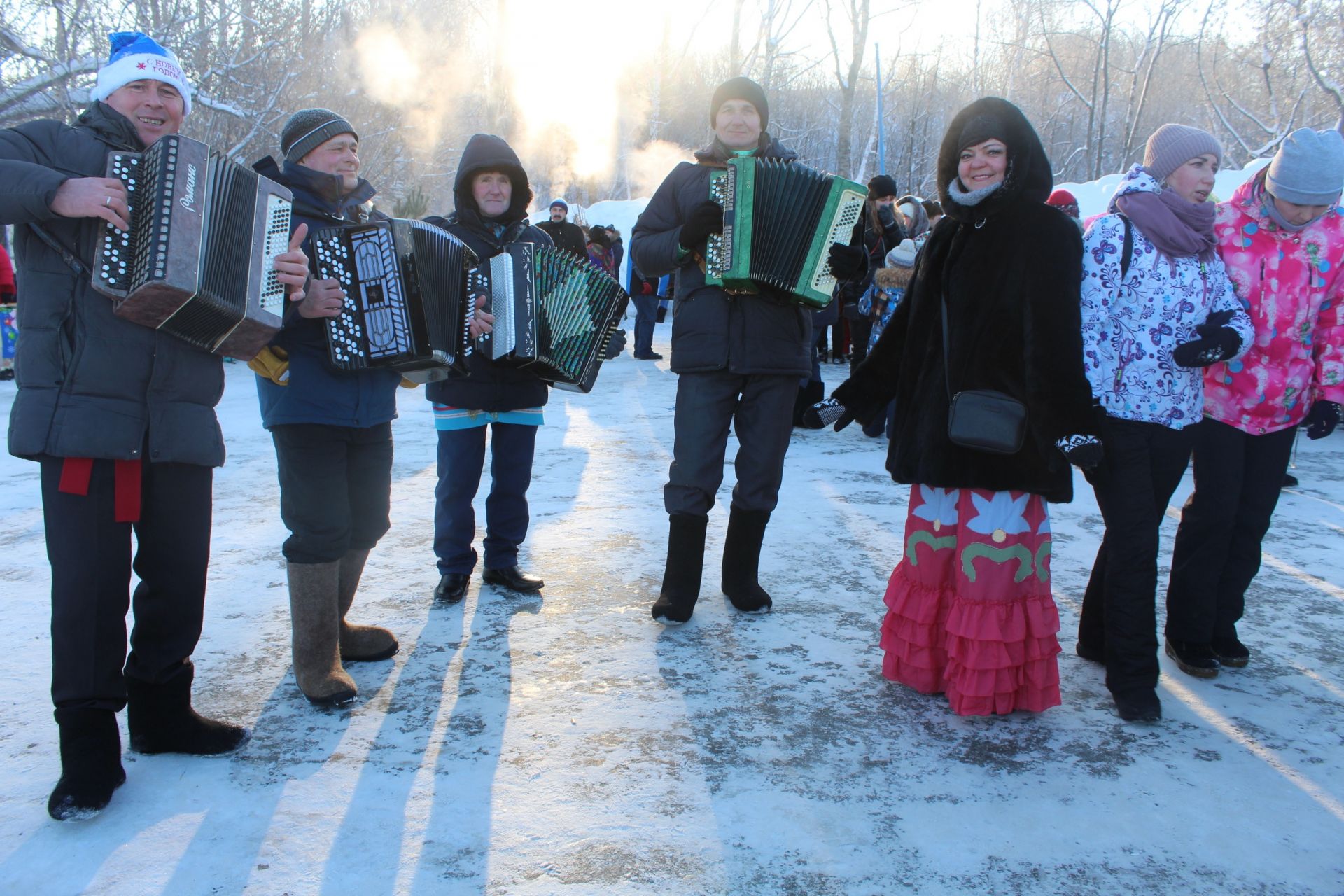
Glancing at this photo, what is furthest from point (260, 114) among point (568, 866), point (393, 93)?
point (568, 866)

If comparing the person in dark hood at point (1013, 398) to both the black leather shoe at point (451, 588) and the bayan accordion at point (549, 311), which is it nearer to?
the bayan accordion at point (549, 311)

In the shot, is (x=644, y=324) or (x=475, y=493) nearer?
(x=475, y=493)

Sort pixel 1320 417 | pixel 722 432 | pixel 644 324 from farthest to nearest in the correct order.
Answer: pixel 644 324
pixel 722 432
pixel 1320 417

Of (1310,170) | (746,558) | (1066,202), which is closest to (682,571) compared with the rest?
(746,558)

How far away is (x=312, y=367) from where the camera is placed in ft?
9.91

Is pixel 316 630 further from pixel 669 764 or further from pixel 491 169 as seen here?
pixel 491 169

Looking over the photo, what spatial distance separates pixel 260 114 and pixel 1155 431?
54.7ft

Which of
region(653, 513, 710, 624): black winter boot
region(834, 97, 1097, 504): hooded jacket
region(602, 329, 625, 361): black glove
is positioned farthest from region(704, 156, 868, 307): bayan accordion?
region(653, 513, 710, 624): black winter boot

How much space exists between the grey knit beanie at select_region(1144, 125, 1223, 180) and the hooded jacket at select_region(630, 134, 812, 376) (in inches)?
49.8

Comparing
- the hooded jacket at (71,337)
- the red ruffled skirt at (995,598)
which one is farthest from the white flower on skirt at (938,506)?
the hooded jacket at (71,337)

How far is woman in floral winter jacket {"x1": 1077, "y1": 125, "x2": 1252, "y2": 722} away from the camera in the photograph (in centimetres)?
307

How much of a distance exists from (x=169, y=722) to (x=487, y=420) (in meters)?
1.77

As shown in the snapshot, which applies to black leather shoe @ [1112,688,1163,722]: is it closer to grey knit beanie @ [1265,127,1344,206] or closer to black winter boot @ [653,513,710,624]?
black winter boot @ [653,513,710,624]

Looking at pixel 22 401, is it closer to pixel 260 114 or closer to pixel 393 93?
pixel 260 114
